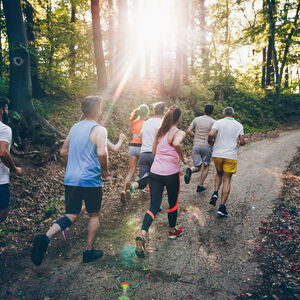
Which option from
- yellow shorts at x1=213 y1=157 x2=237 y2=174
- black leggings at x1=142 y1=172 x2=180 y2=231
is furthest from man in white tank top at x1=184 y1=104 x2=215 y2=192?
black leggings at x1=142 y1=172 x2=180 y2=231

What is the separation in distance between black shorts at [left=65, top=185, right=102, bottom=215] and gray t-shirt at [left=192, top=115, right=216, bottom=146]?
384 cm

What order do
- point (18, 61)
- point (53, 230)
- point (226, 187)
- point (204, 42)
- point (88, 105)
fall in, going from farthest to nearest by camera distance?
point (204, 42)
point (18, 61)
point (226, 187)
point (88, 105)
point (53, 230)

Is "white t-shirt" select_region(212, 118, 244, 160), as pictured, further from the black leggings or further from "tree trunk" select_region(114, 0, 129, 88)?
"tree trunk" select_region(114, 0, 129, 88)

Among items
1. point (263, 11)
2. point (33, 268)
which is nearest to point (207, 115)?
point (33, 268)

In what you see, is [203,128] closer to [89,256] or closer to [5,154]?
[89,256]

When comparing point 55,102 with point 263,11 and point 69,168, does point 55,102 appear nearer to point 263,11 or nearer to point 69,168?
point 69,168

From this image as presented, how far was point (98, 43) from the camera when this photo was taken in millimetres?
12180

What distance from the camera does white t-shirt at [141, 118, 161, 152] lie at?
5.87m

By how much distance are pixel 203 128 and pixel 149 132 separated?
1.70 meters

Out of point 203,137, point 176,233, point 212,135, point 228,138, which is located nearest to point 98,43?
point 203,137

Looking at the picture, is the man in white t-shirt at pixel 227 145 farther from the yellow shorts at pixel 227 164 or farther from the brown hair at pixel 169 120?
the brown hair at pixel 169 120

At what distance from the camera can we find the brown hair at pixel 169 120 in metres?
4.39

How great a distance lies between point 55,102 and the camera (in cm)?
1102

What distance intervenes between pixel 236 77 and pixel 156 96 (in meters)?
11.5
